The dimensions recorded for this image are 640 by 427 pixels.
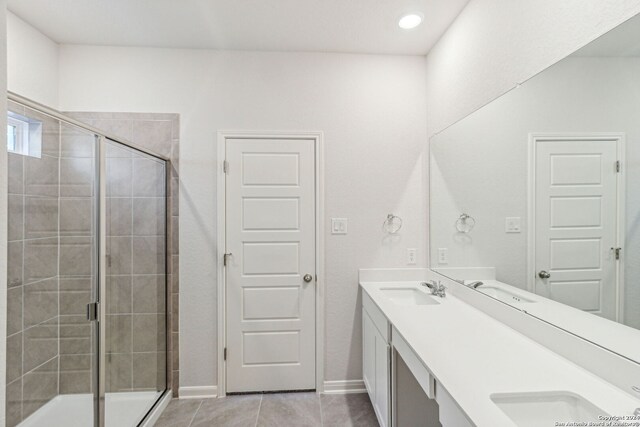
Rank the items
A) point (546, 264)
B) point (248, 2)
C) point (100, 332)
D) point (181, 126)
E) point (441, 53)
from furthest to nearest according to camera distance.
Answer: point (181, 126), point (441, 53), point (248, 2), point (100, 332), point (546, 264)

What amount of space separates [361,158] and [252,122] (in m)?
0.91

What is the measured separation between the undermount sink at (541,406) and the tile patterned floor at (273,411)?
4.43 ft

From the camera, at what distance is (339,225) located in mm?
2320

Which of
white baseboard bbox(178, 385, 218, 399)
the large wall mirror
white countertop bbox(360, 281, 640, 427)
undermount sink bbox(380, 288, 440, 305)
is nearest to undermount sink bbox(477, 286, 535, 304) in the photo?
the large wall mirror


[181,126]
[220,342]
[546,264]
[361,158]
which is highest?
[181,126]

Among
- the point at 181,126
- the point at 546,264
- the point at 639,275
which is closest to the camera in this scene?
the point at 639,275

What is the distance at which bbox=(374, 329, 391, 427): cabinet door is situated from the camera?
1.62 m

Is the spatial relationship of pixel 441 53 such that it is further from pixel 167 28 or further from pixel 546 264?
pixel 167 28

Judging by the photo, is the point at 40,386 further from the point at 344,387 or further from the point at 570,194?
the point at 570,194

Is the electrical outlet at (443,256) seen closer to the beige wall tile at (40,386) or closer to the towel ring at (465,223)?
the towel ring at (465,223)

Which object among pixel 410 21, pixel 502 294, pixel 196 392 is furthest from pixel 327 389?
pixel 410 21

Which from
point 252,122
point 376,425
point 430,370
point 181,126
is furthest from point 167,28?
point 376,425

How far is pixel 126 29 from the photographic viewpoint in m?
2.04

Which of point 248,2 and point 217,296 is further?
point 217,296
